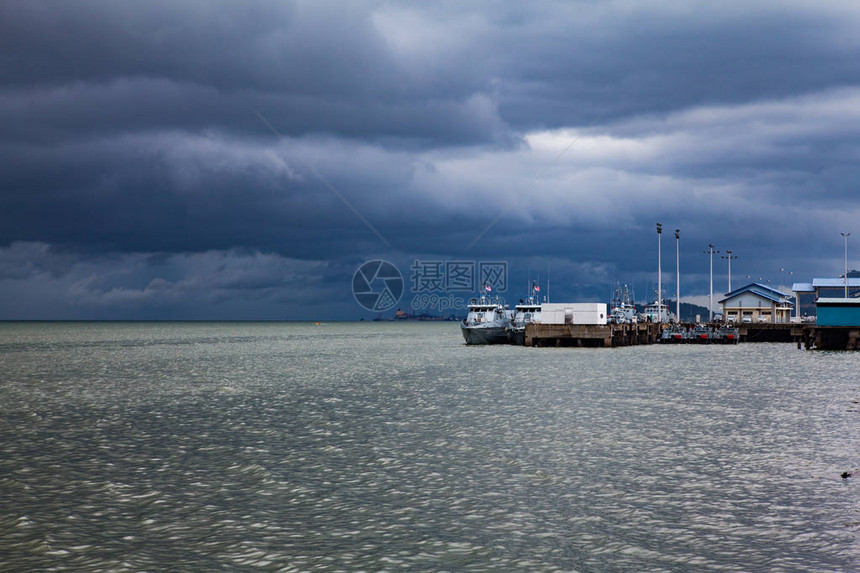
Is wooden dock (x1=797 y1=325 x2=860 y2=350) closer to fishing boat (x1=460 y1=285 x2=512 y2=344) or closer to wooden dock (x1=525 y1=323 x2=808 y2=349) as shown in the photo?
wooden dock (x1=525 y1=323 x2=808 y2=349)

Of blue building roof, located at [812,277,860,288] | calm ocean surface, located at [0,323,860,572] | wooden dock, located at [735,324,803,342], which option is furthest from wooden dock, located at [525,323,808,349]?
blue building roof, located at [812,277,860,288]

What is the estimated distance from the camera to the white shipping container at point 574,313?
3851 inches

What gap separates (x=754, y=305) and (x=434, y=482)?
5879 inches

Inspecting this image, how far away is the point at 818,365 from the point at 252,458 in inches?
2228

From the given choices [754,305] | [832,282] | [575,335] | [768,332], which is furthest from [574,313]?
[832,282]

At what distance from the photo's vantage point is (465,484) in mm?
18016

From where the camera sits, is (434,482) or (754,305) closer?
(434,482)

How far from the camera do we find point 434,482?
60.2 ft

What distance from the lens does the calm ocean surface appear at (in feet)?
41.8

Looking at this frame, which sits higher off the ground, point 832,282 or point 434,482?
point 832,282

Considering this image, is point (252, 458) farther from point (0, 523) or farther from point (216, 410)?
point (216, 410)

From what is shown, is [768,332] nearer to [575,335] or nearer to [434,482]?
[575,335]

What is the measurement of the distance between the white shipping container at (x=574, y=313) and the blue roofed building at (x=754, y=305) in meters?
63.2

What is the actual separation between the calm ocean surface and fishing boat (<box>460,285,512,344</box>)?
65.2 m
